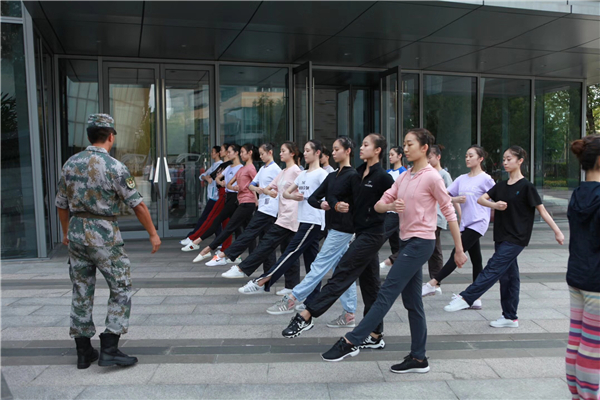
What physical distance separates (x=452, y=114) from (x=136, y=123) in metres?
8.09

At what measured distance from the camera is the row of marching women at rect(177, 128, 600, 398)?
3215 mm

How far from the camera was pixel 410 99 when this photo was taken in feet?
45.0

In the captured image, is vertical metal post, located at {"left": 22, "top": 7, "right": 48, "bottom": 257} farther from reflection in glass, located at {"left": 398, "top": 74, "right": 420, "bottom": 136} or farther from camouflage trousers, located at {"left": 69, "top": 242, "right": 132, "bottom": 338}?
reflection in glass, located at {"left": 398, "top": 74, "right": 420, "bottom": 136}

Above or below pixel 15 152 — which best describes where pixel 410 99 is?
above

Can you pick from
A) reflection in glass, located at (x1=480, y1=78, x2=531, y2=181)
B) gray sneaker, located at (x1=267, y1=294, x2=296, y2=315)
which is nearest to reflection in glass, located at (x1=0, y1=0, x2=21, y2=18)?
gray sneaker, located at (x1=267, y1=294, x2=296, y2=315)

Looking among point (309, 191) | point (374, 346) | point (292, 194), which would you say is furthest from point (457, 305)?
point (292, 194)

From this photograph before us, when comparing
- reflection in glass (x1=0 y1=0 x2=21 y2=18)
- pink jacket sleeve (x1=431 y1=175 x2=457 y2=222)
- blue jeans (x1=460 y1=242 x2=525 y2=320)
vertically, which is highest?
reflection in glass (x1=0 y1=0 x2=21 y2=18)

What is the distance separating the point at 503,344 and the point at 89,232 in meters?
3.58

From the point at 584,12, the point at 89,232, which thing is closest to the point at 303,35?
the point at 584,12

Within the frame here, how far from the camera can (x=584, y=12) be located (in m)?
8.62

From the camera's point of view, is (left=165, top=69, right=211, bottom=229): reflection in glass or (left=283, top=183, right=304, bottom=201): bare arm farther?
(left=165, top=69, right=211, bottom=229): reflection in glass

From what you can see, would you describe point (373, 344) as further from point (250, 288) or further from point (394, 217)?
point (394, 217)

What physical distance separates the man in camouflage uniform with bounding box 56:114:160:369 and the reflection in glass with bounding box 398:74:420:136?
1041 centimetres

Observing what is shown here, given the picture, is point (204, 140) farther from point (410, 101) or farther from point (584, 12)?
point (584, 12)
